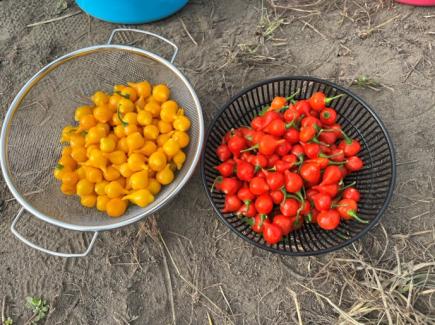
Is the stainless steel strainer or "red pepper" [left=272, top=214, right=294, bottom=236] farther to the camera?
the stainless steel strainer

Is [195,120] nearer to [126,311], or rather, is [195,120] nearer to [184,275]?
[184,275]

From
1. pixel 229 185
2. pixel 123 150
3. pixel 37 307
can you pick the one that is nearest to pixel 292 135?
pixel 229 185

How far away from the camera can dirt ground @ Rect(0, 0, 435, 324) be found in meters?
1.99

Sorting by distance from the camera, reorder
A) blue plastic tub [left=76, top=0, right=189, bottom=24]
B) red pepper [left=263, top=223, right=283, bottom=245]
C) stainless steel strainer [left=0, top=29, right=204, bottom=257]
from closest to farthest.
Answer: red pepper [left=263, top=223, right=283, bottom=245] < stainless steel strainer [left=0, top=29, right=204, bottom=257] < blue plastic tub [left=76, top=0, right=189, bottom=24]

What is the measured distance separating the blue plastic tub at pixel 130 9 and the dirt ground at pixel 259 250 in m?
0.16

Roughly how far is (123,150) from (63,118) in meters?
0.54

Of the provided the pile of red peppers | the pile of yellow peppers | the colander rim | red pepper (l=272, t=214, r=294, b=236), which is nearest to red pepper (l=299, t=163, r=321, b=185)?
the pile of red peppers

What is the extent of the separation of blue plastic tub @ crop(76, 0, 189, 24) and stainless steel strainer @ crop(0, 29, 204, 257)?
45 centimetres

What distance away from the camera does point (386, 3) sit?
2.58 meters

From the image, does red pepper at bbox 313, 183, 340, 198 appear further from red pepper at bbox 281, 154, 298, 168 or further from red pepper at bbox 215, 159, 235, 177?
red pepper at bbox 215, 159, 235, 177

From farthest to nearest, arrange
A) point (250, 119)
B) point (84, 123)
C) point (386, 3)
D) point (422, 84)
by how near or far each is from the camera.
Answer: point (386, 3), point (422, 84), point (250, 119), point (84, 123)

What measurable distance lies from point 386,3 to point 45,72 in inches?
88.2

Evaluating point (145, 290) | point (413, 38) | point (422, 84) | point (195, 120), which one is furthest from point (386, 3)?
point (145, 290)

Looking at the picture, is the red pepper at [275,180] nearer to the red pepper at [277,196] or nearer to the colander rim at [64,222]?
the red pepper at [277,196]
